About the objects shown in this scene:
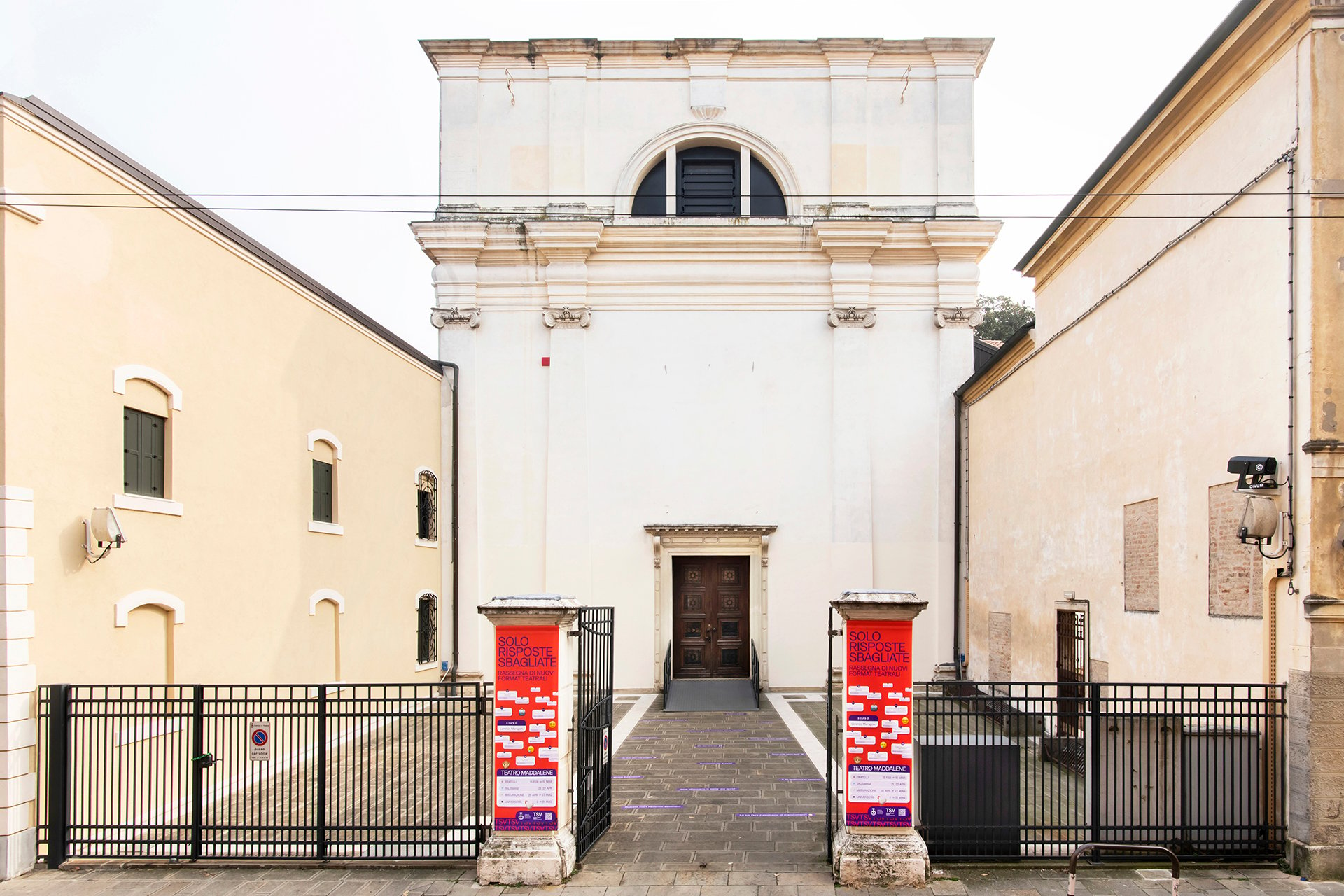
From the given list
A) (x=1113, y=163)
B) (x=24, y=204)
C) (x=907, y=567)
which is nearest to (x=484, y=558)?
(x=907, y=567)

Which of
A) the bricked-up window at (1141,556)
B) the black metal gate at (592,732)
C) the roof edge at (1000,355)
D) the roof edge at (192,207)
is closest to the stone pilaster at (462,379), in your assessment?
the roof edge at (192,207)

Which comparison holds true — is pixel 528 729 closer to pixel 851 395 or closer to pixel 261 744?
pixel 261 744

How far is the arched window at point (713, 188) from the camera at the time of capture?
21.5 m

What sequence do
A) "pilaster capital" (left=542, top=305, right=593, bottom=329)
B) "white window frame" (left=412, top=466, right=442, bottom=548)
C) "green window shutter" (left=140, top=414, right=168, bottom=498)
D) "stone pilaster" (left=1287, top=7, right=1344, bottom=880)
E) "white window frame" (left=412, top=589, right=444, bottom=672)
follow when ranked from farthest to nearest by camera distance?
"pilaster capital" (left=542, top=305, right=593, bottom=329)
"white window frame" (left=412, top=589, right=444, bottom=672)
"white window frame" (left=412, top=466, right=442, bottom=548)
"green window shutter" (left=140, top=414, right=168, bottom=498)
"stone pilaster" (left=1287, top=7, right=1344, bottom=880)

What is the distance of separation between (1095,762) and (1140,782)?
1.29ft

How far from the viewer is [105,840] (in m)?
8.83

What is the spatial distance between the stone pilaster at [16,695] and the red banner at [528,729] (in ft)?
13.7

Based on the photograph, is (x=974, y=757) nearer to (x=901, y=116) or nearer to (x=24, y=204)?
(x=24, y=204)

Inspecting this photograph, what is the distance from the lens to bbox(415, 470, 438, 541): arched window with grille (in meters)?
18.9

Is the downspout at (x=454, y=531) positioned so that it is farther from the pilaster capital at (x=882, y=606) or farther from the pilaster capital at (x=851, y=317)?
the pilaster capital at (x=882, y=606)

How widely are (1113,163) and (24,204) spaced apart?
11.4 meters

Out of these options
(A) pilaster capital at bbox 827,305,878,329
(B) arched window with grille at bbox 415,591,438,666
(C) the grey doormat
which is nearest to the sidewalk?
(C) the grey doormat

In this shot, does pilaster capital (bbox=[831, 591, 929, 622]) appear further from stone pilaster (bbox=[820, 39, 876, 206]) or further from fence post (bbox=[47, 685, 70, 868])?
stone pilaster (bbox=[820, 39, 876, 206])

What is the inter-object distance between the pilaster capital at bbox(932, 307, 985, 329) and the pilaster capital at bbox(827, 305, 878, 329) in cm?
138
